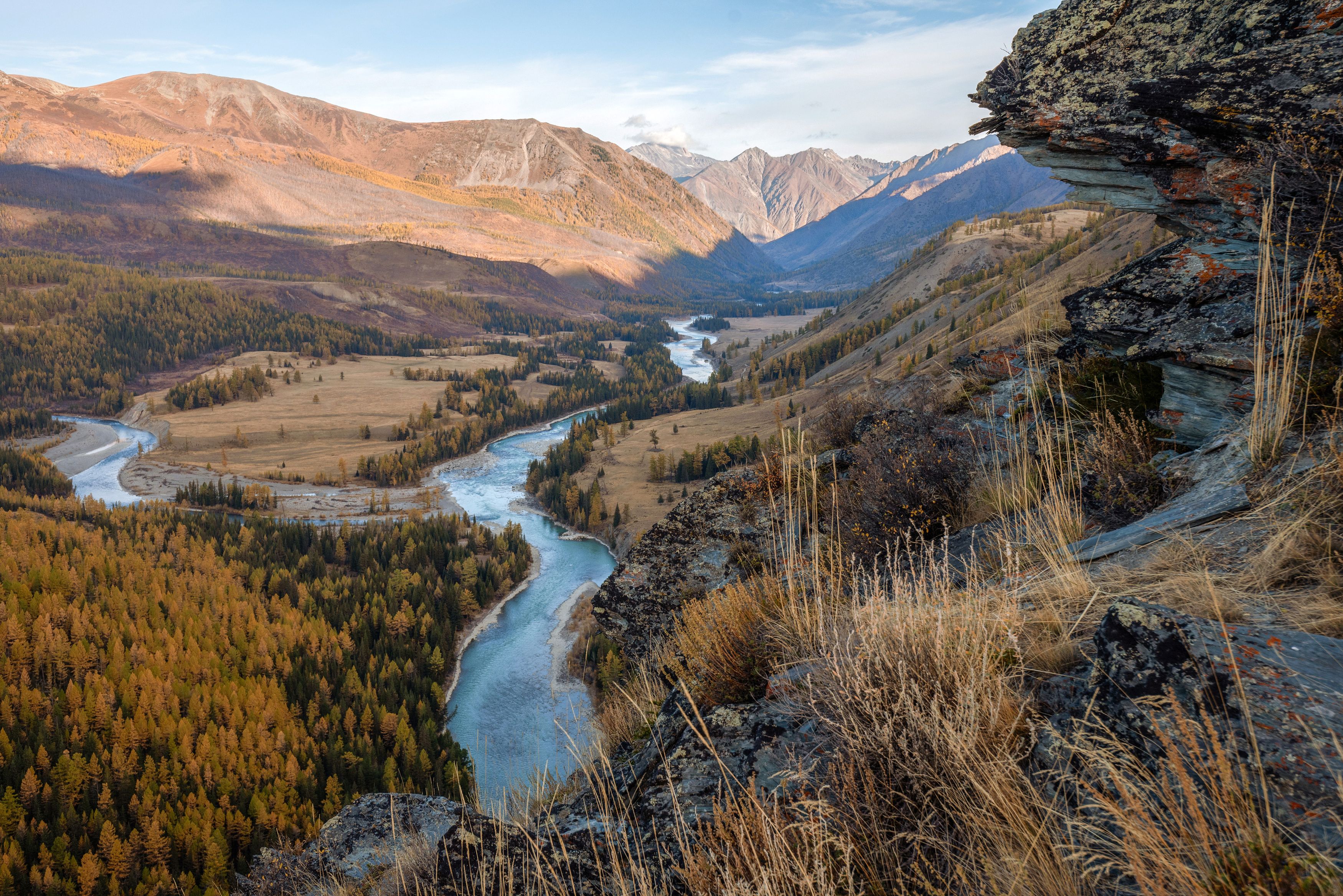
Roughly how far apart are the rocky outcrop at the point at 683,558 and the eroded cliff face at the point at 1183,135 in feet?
20.2

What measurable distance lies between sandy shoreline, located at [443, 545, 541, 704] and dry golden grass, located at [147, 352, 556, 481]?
132 ft

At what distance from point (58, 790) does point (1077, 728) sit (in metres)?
45.7

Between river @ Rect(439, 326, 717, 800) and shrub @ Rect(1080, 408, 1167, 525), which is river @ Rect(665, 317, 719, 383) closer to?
river @ Rect(439, 326, 717, 800)

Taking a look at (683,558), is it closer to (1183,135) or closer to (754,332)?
(1183,135)

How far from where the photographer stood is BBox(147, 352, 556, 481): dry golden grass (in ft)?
299

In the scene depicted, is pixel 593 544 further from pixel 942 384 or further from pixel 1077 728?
pixel 1077 728

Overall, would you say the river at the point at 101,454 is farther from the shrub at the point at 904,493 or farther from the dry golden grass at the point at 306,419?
the shrub at the point at 904,493

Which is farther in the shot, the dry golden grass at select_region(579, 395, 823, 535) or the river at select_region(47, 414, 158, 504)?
the river at select_region(47, 414, 158, 504)

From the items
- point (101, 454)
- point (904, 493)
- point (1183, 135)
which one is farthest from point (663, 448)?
point (101, 454)

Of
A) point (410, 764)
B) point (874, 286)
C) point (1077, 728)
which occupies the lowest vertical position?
point (410, 764)

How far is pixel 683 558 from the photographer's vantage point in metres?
12.6

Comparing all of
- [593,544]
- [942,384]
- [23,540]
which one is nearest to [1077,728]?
[942,384]

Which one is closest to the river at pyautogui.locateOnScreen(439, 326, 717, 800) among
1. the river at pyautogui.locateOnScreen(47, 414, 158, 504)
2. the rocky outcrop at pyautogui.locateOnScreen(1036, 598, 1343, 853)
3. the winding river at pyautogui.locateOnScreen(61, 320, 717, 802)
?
the winding river at pyautogui.locateOnScreen(61, 320, 717, 802)

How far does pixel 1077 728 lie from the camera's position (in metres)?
3.03
